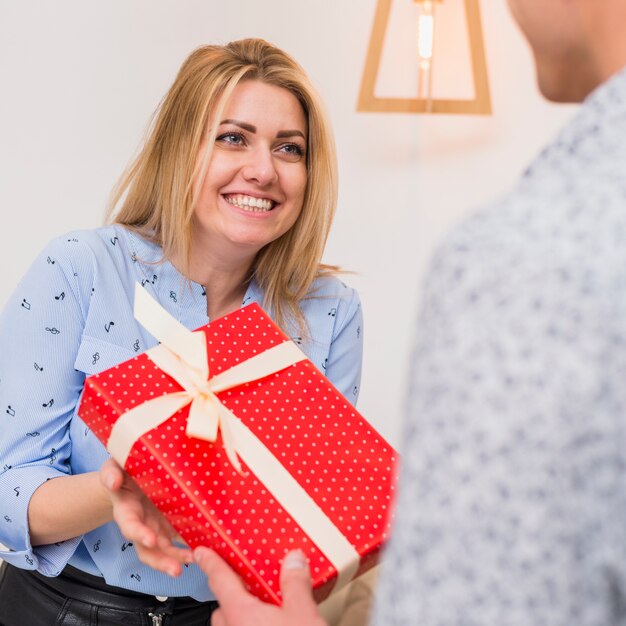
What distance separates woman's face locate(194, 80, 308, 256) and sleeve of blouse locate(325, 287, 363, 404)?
0.18 m

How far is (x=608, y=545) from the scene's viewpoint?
381 millimetres

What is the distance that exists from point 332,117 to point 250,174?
1.14 meters

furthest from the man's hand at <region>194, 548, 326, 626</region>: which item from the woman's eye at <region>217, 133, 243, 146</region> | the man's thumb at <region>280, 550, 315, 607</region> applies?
the woman's eye at <region>217, 133, 243, 146</region>

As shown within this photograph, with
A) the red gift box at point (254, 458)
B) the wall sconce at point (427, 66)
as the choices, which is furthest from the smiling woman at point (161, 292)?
the wall sconce at point (427, 66)

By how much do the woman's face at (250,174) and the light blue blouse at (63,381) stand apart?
0.54 feet

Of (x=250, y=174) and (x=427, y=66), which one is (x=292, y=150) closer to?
(x=250, y=174)

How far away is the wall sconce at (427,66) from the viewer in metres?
2.34

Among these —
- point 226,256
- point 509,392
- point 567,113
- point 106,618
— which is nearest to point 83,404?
point 106,618

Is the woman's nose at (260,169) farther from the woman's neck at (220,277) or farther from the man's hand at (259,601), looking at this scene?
the man's hand at (259,601)

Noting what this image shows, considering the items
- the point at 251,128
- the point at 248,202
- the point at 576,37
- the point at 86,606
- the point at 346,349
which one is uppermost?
the point at 576,37

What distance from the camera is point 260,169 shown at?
4.54 feet

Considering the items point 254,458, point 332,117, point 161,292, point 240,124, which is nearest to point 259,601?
point 254,458

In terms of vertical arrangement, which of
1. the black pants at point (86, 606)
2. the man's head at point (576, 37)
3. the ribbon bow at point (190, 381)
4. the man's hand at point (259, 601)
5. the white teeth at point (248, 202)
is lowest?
the black pants at point (86, 606)

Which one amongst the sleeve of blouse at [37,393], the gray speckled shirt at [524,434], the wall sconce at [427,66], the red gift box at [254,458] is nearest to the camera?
the gray speckled shirt at [524,434]
